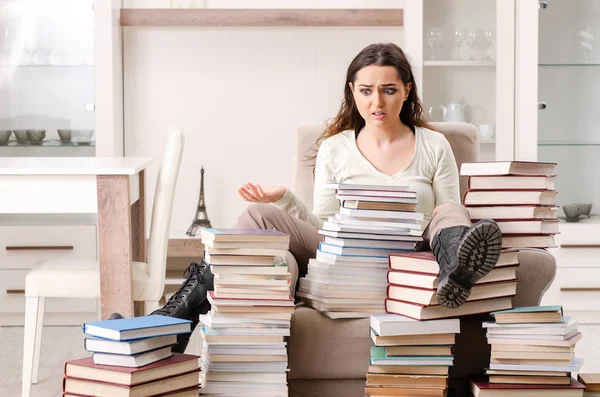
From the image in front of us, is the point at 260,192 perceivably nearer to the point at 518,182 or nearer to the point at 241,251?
the point at 241,251

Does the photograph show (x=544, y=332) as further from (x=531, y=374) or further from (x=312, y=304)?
(x=312, y=304)

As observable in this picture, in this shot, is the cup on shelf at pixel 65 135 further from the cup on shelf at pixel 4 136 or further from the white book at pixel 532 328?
the white book at pixel 532 328

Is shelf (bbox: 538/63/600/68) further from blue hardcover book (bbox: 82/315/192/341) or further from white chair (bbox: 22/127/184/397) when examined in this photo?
blue hardcover book (bbox: 82/315/192/341)

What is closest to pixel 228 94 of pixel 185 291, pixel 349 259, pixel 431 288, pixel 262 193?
pixel 262 193

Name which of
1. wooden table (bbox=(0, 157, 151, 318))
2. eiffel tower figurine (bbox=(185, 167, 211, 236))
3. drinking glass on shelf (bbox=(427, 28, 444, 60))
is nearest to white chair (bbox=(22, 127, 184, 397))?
wooden table (bbox=(0, 157, 151, 318))

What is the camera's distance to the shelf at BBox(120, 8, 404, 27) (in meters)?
4.33

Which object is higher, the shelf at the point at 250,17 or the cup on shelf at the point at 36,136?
the shelf at the point at 250,17

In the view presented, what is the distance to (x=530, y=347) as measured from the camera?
2191 mm

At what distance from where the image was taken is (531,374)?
7.19ft

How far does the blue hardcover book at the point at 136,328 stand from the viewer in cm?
202

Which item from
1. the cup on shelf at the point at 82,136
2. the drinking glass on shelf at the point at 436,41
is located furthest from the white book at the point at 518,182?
the cup on shelf at the point at 82,136

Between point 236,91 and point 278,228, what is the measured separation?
2.16 metres

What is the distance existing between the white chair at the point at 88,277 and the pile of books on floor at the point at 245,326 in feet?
2.42

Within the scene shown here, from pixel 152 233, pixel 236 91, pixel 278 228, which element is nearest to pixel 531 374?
pixel 278 228
